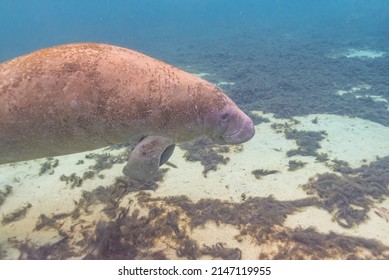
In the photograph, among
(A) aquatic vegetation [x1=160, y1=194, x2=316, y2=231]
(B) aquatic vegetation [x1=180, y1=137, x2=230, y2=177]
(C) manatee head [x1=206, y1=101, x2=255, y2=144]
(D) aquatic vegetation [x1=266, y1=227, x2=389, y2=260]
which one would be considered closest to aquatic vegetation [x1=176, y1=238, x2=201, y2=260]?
(A) aquatic vegetation [x1=160, y1=194, x2=316, y2=231]

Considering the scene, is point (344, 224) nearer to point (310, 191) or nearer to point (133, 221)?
point (310, 191)

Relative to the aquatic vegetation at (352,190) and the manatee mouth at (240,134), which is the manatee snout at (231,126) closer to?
the manatee mouth at (240,134)

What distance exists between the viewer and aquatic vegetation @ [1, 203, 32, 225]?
4.72 meters

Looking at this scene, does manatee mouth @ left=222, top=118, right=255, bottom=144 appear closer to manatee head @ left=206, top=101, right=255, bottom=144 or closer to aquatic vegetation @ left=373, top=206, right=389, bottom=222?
manatee head @ left=206, top=101, right=255, bottom=144

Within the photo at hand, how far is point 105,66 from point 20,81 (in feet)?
2.81

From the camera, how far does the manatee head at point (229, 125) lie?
377 centimetres

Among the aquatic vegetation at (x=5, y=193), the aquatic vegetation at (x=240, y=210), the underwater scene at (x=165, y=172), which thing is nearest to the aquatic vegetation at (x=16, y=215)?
the underwater scene at (x=165, y=172)

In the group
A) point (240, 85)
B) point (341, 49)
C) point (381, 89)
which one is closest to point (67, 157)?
point (240, 85)

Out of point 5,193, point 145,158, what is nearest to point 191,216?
point 145,158

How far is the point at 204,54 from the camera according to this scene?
22.1 metres

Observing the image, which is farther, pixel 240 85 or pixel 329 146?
pixel 240 85

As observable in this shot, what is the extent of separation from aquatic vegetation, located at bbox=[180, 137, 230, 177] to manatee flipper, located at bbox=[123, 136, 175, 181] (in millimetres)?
2691

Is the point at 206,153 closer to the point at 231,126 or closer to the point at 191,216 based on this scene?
the point at 191,216

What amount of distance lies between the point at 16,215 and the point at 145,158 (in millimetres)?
2943
